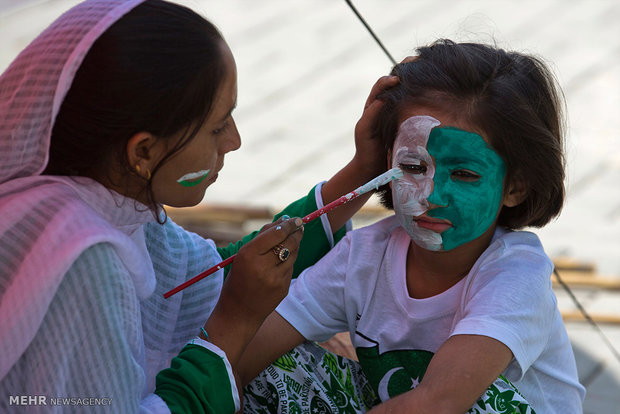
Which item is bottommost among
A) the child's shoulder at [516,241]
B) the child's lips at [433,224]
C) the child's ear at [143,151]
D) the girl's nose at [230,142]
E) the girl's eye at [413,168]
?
the child's shoulder at [516,241]

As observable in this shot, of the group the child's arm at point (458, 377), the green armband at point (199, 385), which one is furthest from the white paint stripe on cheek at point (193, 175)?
the child's arm at point (458, 377)

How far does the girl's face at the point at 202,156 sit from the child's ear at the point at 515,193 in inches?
20.4

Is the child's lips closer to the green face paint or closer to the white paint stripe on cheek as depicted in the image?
the green face paint

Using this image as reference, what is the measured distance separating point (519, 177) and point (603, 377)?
50.2 inches

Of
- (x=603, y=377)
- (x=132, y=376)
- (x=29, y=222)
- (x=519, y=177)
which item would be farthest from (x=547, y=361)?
(x=603, y=377)

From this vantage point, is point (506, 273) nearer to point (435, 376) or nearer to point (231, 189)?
point (435, 376)

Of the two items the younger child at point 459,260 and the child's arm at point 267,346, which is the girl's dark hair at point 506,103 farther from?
the child's arm at point 267,346

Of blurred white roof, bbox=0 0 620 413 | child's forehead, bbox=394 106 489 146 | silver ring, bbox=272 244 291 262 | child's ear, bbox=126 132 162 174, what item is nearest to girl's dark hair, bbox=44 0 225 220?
child's ear, bbox=126 132 162 174

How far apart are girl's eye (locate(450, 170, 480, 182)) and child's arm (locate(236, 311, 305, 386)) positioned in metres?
0.43

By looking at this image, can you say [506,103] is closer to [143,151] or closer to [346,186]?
[346,186]

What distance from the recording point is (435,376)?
1257mm

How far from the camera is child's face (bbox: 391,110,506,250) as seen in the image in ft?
4.58

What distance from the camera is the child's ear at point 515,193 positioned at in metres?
1.46

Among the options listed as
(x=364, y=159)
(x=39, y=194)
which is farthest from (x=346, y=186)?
(x=39, y=194)
